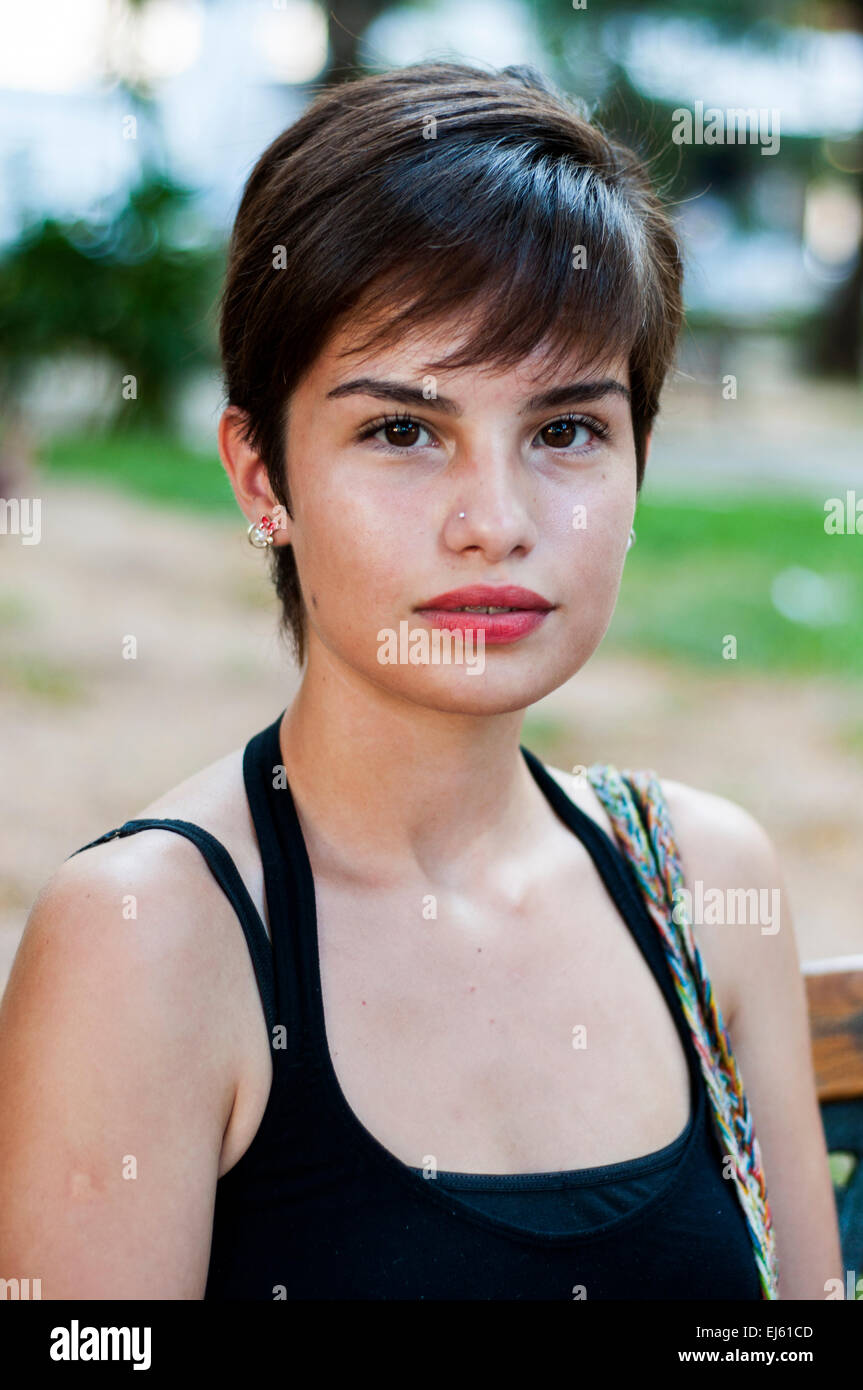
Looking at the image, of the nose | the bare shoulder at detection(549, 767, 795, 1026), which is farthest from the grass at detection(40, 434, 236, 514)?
the nose

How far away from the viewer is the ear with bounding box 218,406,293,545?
1689 millimetres

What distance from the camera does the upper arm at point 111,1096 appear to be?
4.31 feet

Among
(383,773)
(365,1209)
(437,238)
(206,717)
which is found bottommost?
(365,1209)

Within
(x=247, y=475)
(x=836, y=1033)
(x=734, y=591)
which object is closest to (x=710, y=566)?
(x=734, y=591)

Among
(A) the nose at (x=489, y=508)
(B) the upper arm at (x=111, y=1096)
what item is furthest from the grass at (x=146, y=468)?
(B) the upper arm at (x=111, y=1096)

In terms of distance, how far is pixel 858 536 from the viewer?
781cm

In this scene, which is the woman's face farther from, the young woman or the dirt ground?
the dirt ground

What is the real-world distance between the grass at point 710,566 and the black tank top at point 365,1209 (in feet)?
14.7

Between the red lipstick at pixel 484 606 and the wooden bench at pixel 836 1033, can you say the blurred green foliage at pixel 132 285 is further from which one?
the red lipstick at pixel 484 606

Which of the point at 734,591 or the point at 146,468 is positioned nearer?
the point at 734,591

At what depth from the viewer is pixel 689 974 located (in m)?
1.82

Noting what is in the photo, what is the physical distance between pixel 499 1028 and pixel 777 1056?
442 mm

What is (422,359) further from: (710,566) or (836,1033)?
(710,566)
